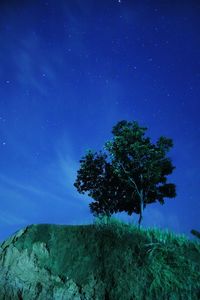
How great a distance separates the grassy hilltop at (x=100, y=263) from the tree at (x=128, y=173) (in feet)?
64.0

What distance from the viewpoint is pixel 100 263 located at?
34.1 feet

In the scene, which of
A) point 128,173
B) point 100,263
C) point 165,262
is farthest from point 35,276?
point 128,173

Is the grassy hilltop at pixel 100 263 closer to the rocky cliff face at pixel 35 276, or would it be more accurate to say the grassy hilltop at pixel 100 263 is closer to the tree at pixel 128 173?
the rocky cliff face at pixel 35 276

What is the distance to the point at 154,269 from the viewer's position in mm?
10055

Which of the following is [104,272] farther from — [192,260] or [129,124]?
[129,124]

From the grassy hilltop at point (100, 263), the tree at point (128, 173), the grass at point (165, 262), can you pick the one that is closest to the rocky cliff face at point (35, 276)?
the grassy hilltop at point (100, 263)

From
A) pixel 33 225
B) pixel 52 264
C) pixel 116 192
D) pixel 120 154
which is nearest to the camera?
pixel 52 264

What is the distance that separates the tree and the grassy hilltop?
19.5 metres

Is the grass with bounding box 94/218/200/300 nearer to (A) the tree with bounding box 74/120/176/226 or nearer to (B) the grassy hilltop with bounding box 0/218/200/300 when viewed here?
(B) the grassy hilltop with bounding box 0/218/200/300

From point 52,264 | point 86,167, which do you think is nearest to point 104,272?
point 52,264

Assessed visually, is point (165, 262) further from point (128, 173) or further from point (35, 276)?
point (128, 173)

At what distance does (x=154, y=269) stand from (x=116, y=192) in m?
25.2

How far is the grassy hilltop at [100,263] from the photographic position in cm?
977

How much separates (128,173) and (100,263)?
2270 centimetres
